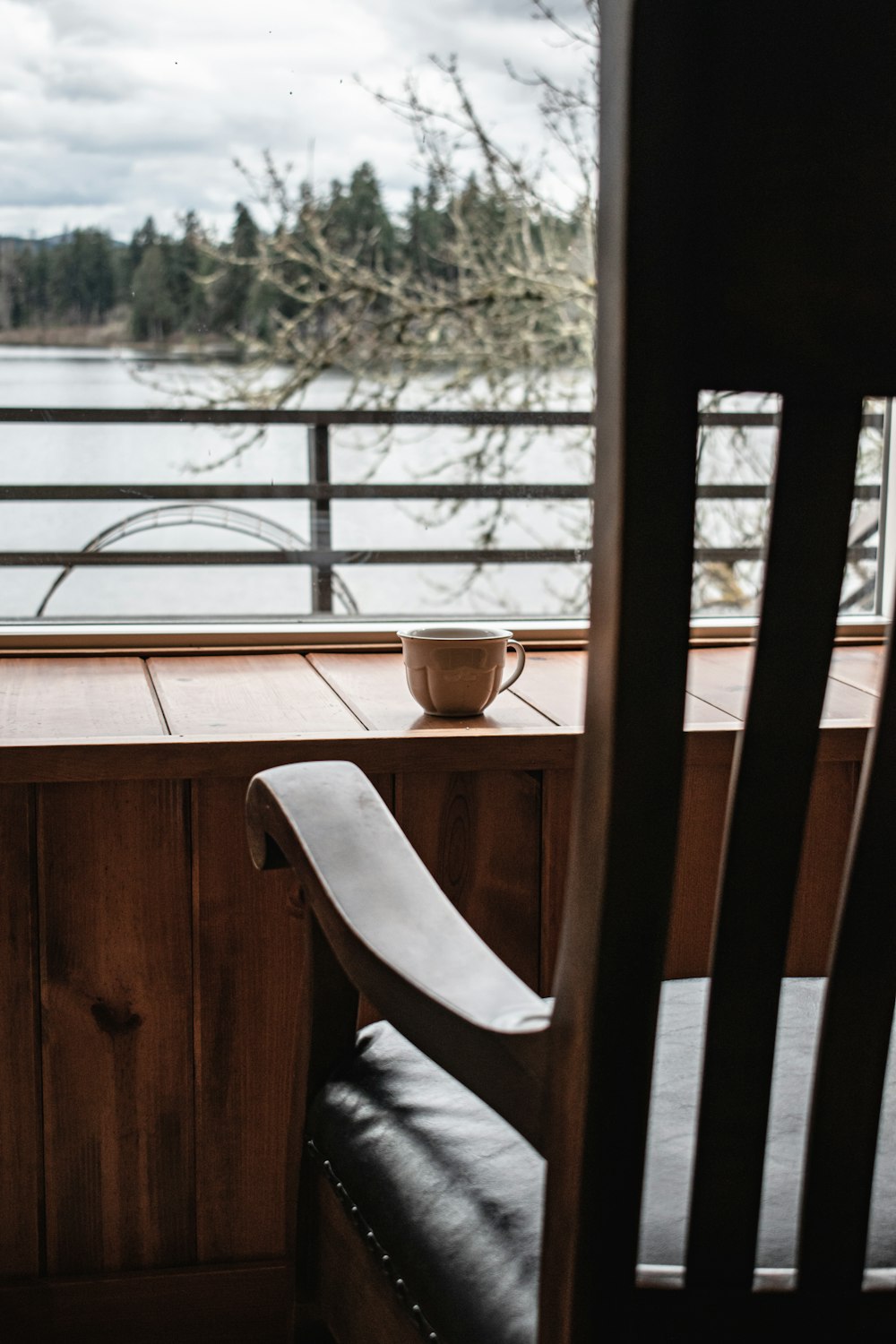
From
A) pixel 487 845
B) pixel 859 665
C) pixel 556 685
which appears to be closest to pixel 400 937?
pixel 487 845

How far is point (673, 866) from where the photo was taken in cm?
50

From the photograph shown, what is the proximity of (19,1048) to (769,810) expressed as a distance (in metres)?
0.98

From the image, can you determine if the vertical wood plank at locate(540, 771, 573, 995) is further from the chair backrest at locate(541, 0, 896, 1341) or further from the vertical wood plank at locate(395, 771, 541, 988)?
the chair backrest at locate(541, 0, 896, 1341)

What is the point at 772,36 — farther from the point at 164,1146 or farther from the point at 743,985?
the point at 164,1146

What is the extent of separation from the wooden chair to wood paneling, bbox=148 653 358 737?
58 centimetres

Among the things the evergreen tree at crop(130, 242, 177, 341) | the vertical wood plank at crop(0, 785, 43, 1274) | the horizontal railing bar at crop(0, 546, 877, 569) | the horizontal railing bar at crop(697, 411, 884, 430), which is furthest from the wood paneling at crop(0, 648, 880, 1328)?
the horizontal railing bar at crop(697, 411, 884, 430)

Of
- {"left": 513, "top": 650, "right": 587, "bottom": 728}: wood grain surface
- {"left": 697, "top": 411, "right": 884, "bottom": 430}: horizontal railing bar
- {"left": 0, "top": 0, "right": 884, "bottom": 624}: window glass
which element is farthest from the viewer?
{"left": 697, "top": 411, "right": 884, "bottom": 430}: horizontal railing bar

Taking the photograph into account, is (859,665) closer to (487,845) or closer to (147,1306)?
(487,845)

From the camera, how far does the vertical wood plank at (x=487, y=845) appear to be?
133 cm

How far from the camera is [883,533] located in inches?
75.9

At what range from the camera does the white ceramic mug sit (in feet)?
4.40

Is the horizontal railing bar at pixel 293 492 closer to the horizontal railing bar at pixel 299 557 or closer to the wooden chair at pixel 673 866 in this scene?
the horizontal railing bar at pixel 299 557

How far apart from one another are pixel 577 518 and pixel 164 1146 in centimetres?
103

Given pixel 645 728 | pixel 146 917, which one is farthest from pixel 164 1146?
pixel 645 728
